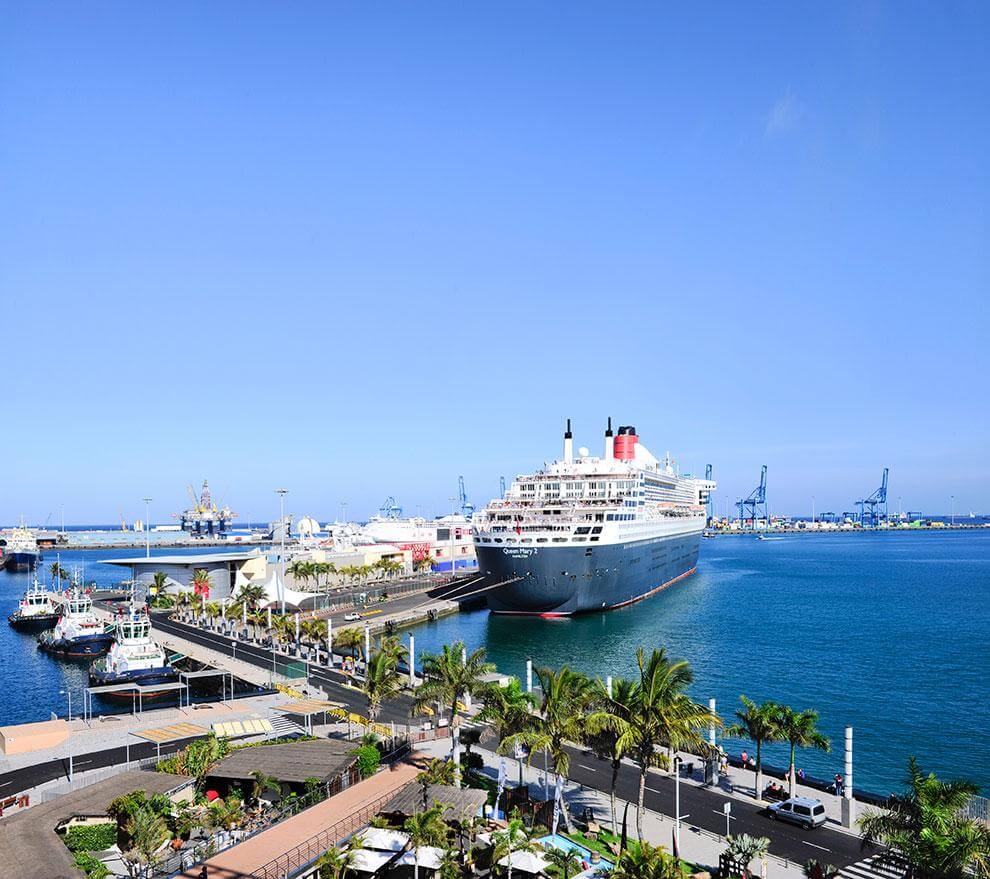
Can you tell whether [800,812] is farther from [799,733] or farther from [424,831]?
[424,831]

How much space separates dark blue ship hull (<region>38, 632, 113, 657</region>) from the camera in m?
76.3

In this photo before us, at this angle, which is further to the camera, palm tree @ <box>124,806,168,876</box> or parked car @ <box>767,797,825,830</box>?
parked car @ <box>767,797,825,830</box>

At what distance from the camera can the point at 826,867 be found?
2762cm

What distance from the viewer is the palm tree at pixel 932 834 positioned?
20.3m

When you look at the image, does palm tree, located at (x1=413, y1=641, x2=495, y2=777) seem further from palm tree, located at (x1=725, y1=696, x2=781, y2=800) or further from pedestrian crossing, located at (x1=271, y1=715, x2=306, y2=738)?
palm tree, located at (x1=725, y1=696, x2=781, y2=800)

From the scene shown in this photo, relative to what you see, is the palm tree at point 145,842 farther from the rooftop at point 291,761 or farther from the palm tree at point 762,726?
the palm tree at point 762,726

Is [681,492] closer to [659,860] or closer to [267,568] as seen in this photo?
[267,568]

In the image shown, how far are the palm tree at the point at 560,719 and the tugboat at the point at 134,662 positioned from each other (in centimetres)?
4130

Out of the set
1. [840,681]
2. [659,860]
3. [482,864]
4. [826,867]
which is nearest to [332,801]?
[482,864]

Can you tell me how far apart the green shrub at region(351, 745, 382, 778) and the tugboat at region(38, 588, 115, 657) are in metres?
53.1

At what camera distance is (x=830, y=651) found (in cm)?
7438

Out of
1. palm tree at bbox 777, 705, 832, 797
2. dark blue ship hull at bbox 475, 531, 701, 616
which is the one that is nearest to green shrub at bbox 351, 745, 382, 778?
palm tree at bbox 777, 705, 832, 797

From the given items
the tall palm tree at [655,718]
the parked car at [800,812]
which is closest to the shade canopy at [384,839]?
the tall palm tree at [655,718]

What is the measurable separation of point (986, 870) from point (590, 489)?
278 feet
